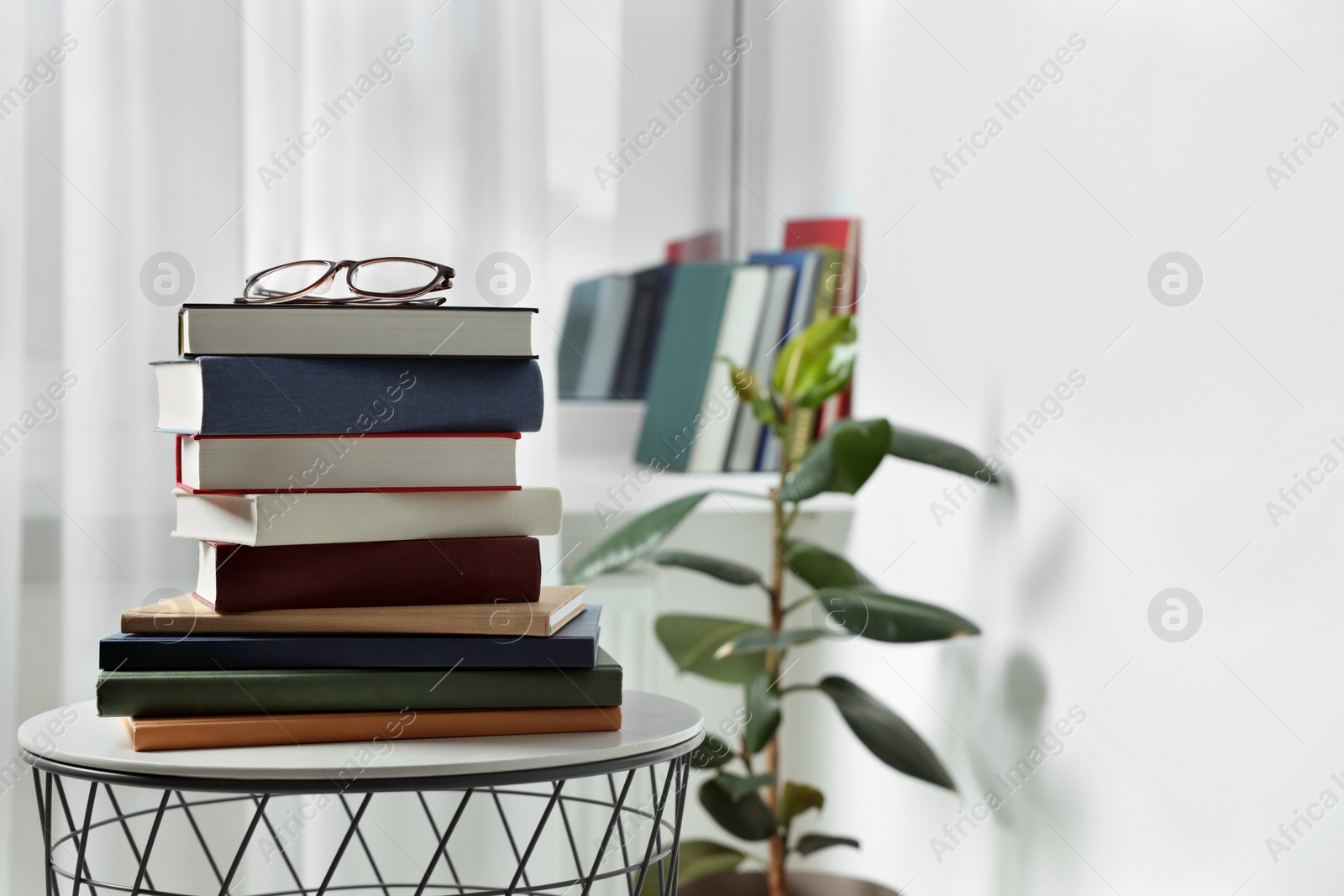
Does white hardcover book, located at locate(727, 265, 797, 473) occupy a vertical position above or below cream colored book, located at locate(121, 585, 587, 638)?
above

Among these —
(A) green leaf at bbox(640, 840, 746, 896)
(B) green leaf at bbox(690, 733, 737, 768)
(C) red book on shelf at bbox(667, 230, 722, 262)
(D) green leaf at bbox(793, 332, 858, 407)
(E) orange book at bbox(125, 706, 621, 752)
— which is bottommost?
(A) green leaf at bbox(640, 840, 746, 896)

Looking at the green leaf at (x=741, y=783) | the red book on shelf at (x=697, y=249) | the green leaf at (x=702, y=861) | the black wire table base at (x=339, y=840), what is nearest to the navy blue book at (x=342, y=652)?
the black wire table base at (x=339, y=840)

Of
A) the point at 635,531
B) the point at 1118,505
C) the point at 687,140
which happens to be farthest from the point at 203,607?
the point at 687,140

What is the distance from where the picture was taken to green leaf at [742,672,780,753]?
49.8 inches

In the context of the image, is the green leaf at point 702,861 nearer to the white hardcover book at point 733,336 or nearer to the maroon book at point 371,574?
the white hardcover book at point 733,336

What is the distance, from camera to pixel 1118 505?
1.03 meters

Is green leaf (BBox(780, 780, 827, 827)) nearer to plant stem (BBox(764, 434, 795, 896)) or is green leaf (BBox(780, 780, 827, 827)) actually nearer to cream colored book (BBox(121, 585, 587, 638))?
plant stem (BBox(764, 434, 795, 896))

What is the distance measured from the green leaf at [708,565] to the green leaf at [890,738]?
168 millimetres

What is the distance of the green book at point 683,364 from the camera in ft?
5.69

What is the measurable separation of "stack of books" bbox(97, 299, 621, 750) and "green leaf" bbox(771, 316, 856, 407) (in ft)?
2.41

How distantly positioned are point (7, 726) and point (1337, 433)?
134 cm

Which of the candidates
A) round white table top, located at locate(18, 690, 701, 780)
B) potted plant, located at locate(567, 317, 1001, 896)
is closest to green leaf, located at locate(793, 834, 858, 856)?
potted plant, located at locate(567, 317, 1001, 896)

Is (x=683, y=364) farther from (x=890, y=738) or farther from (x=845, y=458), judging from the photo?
(x=890, y=738)

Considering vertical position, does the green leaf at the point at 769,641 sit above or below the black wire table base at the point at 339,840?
above
